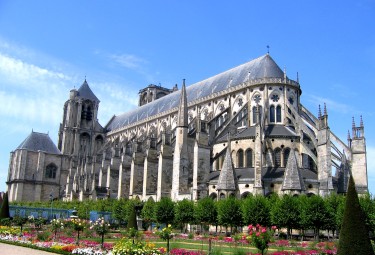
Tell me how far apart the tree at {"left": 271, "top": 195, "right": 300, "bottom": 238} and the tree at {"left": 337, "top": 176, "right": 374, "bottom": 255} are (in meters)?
15.3

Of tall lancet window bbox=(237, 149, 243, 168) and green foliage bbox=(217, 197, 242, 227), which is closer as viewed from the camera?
green foliage bbox=(217, 197, 242, 227)

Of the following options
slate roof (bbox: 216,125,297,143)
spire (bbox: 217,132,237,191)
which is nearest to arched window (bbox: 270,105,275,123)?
slate roof (bbox: 216,125,297,143)

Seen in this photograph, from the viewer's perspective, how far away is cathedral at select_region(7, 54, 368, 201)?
3541 cm

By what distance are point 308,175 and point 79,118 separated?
52.6m

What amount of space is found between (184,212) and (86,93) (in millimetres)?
53606

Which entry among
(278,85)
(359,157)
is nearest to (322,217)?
(359,157)

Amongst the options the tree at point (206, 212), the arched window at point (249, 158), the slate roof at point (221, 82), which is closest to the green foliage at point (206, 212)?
the tree at point (206, 212)

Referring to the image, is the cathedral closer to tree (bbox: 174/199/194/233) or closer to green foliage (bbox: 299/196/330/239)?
tree (bbox: 174/199/194/233)

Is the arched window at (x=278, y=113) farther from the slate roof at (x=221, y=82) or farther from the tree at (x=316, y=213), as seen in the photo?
the tree at (x=316, y=213)

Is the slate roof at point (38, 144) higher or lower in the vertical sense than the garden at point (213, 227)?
higher

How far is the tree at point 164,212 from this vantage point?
3581cm

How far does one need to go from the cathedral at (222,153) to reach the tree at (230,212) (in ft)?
10.9

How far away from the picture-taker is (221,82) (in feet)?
174

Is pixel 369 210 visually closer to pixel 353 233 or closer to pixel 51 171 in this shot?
pixel 353 233
